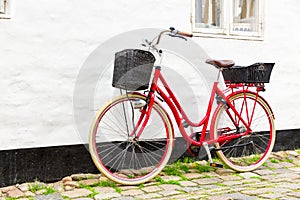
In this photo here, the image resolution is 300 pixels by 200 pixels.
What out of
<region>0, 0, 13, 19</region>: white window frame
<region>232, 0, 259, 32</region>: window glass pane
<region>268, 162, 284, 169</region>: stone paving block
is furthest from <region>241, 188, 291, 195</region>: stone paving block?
<region>0, 0, 13, 19</region>: white window frame

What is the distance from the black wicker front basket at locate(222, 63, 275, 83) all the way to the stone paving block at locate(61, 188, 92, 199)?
2.02 m

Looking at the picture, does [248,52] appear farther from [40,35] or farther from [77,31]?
[40,35]

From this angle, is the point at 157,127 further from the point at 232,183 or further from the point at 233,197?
the point at 233,197

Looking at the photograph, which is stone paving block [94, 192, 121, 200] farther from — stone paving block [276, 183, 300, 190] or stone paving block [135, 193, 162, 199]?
stone paving block [276, 183, 300, 190]

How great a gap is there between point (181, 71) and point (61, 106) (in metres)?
1.55

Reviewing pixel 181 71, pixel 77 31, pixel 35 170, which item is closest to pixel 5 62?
pixel 77 31

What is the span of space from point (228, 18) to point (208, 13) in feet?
0.87

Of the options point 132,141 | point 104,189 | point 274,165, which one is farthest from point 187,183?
point 274,165

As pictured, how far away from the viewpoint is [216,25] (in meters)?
5.78

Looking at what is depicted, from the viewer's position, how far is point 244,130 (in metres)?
5.15

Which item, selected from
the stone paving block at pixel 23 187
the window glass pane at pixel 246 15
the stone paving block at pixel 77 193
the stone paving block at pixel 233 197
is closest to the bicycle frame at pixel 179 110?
the stone paving block at pixel 77 193

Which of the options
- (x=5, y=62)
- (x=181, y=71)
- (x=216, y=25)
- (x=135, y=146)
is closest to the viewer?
(x=5, y=62)

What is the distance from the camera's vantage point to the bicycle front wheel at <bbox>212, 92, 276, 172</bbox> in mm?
5059

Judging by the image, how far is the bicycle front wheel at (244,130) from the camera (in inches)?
199
